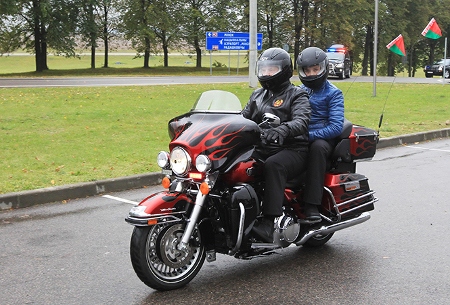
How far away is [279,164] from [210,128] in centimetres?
65

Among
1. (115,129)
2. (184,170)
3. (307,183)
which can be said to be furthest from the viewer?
(115,129)

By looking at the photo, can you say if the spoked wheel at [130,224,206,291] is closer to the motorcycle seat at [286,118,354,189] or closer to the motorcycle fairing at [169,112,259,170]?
the motorcycle fairing at [169,112,259,170]

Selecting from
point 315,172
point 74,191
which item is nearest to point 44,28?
point 74,191

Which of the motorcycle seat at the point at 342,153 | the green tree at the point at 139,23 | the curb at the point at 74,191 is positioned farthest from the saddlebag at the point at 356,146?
the green tree at the point at 139,23

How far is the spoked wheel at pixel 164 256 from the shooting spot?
4.67 m

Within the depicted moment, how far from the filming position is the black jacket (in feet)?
17.1

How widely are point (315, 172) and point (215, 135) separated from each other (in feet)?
3.47

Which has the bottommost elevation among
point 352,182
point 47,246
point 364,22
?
point 47,246

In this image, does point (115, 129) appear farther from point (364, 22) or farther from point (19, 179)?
point (364, 22)

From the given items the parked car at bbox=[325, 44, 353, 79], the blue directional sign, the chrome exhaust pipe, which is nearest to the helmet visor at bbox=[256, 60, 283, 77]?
the chrome exhaust pipe

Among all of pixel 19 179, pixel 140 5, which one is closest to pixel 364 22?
pixel 140 5

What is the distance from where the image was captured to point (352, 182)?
5793mm

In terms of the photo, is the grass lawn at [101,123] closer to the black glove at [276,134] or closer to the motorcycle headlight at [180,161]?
the motorcycle headlight at [180,161]

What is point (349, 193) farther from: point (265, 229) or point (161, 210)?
point (161, 210)
